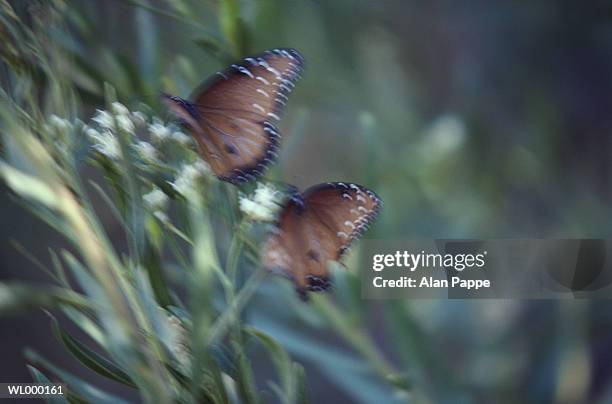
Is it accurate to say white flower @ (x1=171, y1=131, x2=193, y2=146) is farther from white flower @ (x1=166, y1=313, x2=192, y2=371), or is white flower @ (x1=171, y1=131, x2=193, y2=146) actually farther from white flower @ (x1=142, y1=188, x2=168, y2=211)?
white flower @ (x1=166, y1=313, x2=192, y2=371)

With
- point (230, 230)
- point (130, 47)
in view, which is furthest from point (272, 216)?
point (130, 47)

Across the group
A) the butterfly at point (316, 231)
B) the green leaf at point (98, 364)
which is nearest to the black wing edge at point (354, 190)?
the butterfly at point (316, 231)

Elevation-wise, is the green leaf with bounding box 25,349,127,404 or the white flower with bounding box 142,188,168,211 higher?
the white flower with bounding box 142,188,168,211

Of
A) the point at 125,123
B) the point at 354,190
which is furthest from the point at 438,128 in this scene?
the point at 125,123

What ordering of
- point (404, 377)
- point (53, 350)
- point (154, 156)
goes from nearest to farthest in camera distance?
point (154, 156), point (404, 377), point (53, 350)

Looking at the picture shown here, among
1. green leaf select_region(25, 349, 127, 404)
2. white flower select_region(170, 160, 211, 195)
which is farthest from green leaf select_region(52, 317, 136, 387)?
white flower select_region(170, 160, 211, 195)

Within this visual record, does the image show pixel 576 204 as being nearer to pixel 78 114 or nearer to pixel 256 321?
pixel 256 321
